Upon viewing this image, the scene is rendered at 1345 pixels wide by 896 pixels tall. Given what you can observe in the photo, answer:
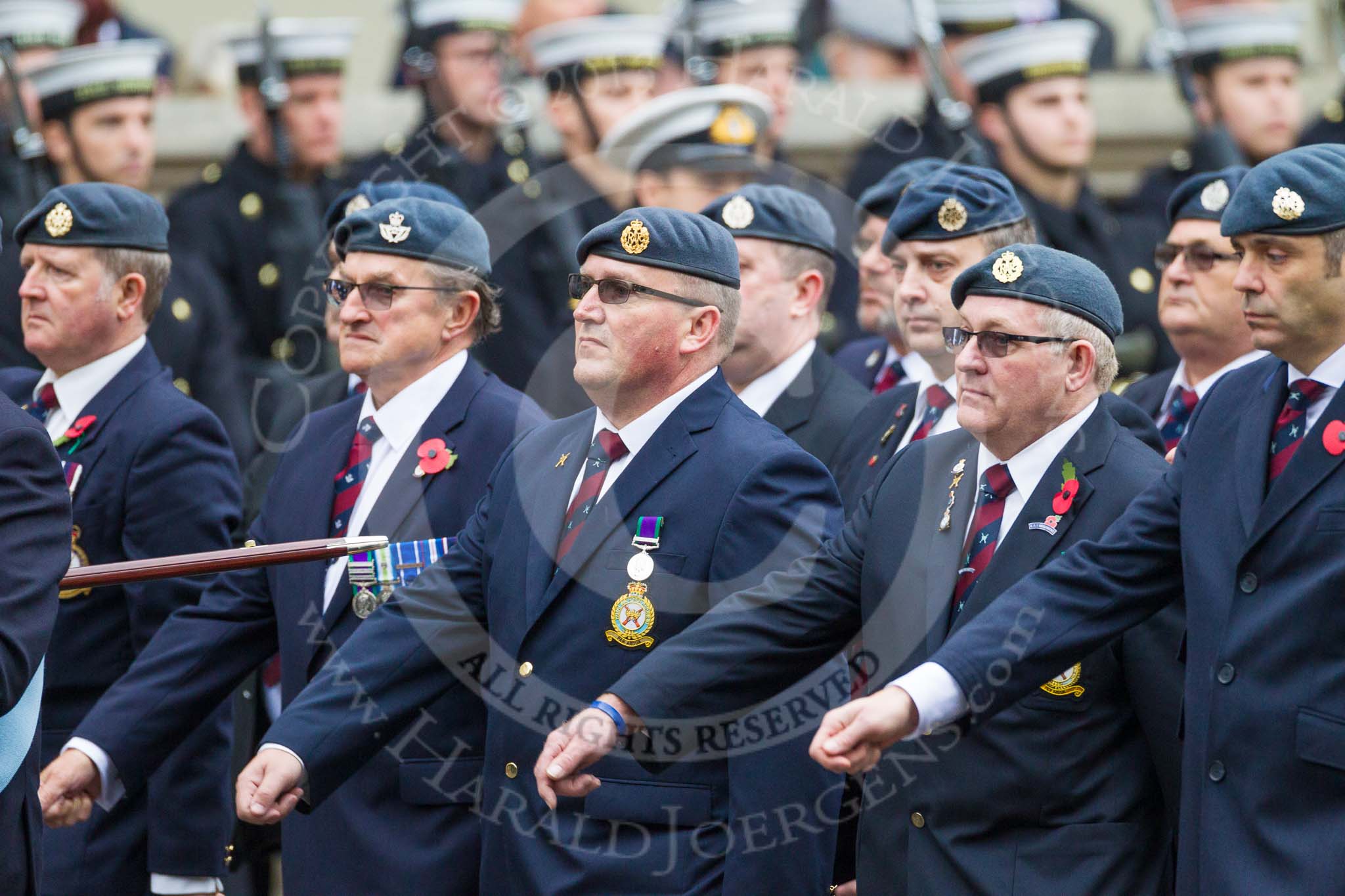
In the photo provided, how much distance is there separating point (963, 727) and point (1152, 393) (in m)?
2.52

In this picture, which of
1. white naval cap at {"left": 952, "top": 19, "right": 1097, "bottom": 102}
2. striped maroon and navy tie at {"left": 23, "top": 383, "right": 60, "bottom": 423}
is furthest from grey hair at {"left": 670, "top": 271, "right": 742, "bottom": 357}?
white naval cap at {"left": 952, "top": 19, "right": 1097, "bottom": 102}

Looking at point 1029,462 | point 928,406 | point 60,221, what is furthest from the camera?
point 60,221

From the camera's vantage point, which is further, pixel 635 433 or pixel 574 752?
pixel 635 433

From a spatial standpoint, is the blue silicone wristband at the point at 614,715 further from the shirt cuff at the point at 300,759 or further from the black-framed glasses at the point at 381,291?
the black-framed glasses at the point at 381,291

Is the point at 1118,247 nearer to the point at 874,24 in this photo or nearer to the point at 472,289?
the point at 874,24

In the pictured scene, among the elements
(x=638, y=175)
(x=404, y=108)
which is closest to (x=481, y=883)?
(x=638, y=175)

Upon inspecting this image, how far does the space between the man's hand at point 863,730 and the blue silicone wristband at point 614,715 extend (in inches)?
19.3

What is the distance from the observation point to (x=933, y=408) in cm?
614

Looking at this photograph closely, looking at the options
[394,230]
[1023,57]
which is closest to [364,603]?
[394,230]

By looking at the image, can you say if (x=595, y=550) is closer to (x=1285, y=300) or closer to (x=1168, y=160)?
(x=1285, y=300)

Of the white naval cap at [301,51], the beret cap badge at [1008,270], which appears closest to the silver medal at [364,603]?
the beret cap badge at [1008,270]

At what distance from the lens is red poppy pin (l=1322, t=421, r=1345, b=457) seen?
14.1 feet

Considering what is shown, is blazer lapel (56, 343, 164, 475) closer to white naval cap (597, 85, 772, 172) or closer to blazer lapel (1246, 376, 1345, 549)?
white naval cap (597, 85, 772, 172)

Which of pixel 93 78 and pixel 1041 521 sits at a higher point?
pixel 93 78
